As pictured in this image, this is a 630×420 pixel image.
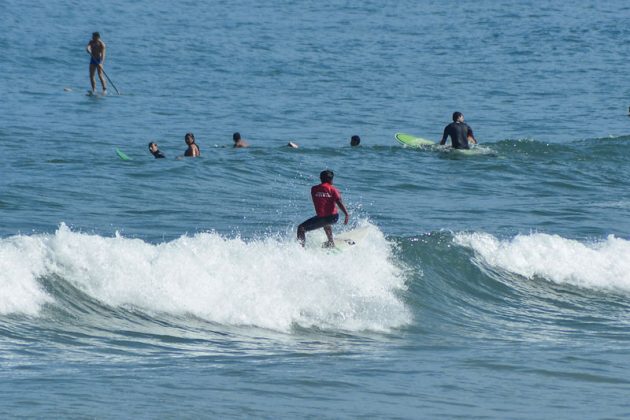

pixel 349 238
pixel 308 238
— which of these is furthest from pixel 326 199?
pixel 349 238

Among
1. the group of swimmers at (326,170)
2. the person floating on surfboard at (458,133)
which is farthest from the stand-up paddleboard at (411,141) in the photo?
the person floating on surfboard at (458,133)

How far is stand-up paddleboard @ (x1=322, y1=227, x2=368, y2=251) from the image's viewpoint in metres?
16.2

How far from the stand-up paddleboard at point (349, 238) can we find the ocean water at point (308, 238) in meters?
0.11

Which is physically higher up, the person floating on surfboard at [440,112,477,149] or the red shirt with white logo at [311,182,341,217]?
the person floating on surfboard at [440,112,477,149]

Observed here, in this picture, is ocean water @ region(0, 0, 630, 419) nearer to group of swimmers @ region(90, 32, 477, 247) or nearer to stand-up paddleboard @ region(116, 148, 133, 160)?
stand-up paddleboard @ region(116, 148, 133, 160)

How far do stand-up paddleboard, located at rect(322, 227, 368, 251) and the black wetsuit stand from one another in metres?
8.99

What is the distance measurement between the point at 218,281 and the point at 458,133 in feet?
39.8

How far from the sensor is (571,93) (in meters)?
38.2

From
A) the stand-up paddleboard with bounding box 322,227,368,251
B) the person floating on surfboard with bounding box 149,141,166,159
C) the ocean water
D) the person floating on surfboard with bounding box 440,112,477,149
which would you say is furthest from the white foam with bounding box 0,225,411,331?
the person floating on surfboard with bounding box 440,112,477,149

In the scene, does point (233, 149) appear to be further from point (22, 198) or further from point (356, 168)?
point (22, 198)

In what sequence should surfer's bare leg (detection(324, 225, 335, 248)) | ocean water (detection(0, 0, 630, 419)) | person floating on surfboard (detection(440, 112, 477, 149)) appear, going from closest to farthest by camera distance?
ocean water (detection(0, 0, 630, 419))
surfer's bare leg (detection(324, 225, 335, 248))
person floating on surfboard (detection(440, 112, 477, 149))

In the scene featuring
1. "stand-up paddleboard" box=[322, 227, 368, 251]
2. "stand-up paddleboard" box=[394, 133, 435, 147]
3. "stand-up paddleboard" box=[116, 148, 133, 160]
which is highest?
"stand-up paddleboard" box=[394, 133, 435, 147]

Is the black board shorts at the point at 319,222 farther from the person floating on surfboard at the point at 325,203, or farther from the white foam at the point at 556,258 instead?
the white foam at the point at 556,258

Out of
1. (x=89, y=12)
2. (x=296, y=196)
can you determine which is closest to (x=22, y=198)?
(x=296, y=196)
